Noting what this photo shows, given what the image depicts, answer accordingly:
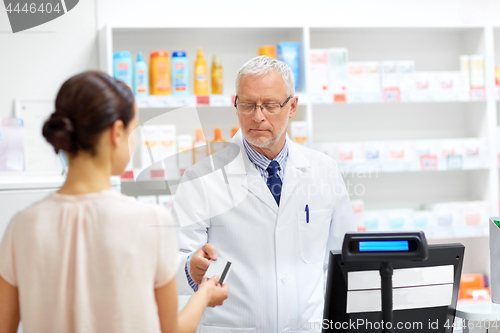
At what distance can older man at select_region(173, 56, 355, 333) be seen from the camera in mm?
1637

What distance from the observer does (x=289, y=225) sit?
5.61ft

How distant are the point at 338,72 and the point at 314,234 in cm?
145

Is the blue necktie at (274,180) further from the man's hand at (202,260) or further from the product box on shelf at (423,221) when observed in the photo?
the product box on shelf at (423,221)

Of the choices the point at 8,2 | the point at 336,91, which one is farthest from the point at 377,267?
the point at 8,2

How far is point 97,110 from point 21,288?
0.36m

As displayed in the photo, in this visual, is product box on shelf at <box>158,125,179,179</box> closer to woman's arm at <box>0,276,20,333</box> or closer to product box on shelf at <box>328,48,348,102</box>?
product box on shelf at <box>328,48,348,102</box>

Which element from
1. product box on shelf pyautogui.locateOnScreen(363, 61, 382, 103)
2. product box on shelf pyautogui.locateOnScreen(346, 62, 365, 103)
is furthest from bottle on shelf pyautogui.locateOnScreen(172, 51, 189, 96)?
product box on shelf pyautogui.locateOnScreen(363, 61, 382, 103)

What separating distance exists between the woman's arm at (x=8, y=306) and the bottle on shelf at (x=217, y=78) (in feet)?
6.84

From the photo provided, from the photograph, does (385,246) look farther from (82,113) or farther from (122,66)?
(122,66)

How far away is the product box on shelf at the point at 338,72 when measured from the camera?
2881 millimetres

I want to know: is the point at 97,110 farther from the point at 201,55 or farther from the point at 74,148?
the point at 201,55

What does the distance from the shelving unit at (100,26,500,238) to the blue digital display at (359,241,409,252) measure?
78.9 inches

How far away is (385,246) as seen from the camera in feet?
3.06

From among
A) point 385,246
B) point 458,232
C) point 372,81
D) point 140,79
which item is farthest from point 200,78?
point 385,246
